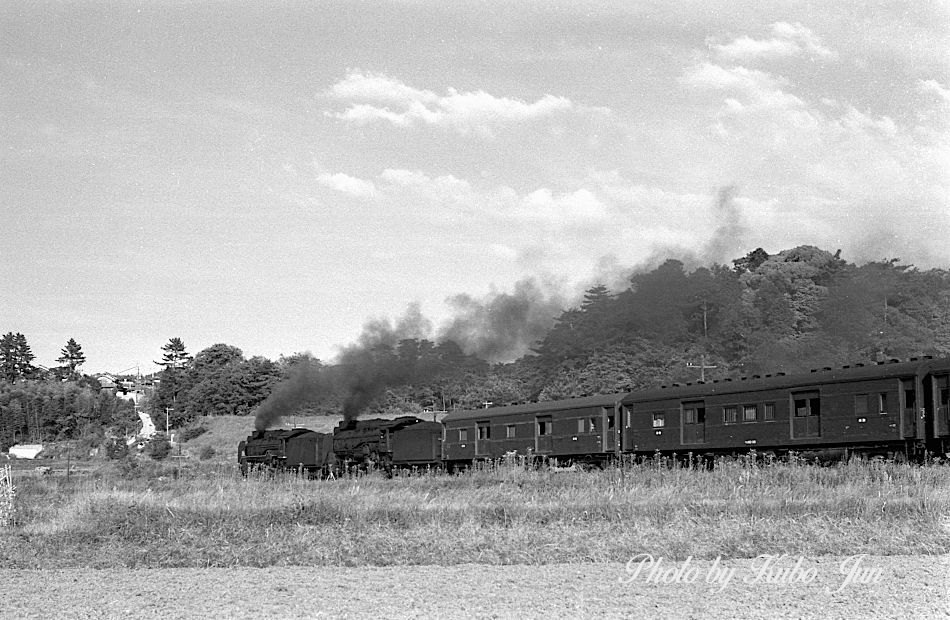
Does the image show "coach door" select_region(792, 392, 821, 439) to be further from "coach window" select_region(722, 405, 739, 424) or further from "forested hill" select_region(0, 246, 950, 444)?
"forested hill" select_region(0, 246, 950, 444)

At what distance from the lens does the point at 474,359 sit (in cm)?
5966

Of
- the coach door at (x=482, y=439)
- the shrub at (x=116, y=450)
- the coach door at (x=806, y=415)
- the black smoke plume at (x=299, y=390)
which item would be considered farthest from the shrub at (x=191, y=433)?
the coach door at (x=806, y=415)

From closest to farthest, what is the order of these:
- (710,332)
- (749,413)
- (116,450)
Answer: (749,413)
(116,450)
(710,332)

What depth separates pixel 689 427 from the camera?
110 ft

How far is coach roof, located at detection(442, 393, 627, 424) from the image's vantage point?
123 feet

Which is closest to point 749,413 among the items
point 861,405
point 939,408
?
point 861,405

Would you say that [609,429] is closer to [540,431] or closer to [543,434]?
[543,434]

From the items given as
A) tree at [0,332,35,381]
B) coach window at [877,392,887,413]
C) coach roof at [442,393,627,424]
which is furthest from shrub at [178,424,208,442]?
tree at [0,332,35,381]

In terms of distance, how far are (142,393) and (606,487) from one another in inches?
6364

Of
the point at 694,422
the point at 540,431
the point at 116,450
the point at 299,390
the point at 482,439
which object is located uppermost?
the point at 299,390

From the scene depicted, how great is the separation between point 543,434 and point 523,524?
23272mm

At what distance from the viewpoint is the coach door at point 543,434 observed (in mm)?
39188

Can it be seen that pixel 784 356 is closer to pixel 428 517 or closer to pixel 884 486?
pixel 884 486

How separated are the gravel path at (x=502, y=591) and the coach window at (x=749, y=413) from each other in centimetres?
1795
